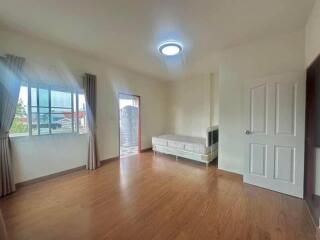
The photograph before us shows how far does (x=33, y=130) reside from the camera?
3.03m

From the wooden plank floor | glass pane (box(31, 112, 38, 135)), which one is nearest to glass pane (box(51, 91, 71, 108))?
glass pane (box(31, 112, 38, 135))

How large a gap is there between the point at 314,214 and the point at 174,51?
3337mm

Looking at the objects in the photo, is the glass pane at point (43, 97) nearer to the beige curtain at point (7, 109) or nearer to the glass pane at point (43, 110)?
the glass pane at point (43, 110)

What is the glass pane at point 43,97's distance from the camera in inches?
123

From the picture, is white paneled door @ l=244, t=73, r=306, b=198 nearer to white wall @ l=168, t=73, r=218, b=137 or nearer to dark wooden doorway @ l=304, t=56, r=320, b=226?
dark wooden doorway @ l=304, t=56, r=320, b=226

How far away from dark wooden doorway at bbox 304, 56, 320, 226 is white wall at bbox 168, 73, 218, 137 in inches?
112

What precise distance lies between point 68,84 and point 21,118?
1.10 m

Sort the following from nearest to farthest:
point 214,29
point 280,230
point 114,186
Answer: point 280,230
point 214,29
point 114,186

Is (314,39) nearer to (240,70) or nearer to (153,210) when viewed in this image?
(240,70)

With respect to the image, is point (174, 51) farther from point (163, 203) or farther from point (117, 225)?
point (117, 225)

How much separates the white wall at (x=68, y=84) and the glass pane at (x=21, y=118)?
0.43ft

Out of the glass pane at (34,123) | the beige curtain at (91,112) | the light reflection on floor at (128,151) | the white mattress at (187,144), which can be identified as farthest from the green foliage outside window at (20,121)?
the white mattress at (187,144)

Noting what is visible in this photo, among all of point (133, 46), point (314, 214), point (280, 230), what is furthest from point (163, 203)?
point (133, 46)

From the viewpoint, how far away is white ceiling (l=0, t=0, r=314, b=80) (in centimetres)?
204
